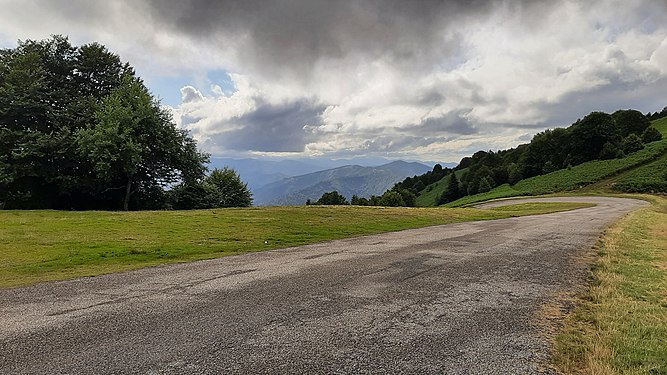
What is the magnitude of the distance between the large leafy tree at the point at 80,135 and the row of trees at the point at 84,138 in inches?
3.6

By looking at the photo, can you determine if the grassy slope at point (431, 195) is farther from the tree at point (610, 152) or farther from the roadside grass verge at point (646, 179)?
the roadside grass verge at point (646, 179)

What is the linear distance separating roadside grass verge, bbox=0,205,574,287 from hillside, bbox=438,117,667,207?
174 feet

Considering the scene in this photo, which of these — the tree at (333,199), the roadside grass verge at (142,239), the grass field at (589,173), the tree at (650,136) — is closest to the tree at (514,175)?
the grass field at (589,173)

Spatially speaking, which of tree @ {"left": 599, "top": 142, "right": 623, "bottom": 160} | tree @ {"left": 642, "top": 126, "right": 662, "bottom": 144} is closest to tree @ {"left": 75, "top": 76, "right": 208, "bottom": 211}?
tree @ {"left": 599, "top": 142, "right": 623, "bottom": 160}

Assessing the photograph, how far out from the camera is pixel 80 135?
33.5m

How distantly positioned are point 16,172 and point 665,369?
141 ft

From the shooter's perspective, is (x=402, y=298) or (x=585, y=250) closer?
(x=402, y=298)

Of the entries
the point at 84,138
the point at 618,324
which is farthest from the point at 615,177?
the point at 84,138

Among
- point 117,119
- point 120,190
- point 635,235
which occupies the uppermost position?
point 117,119

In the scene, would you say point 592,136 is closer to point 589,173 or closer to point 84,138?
point 589,173

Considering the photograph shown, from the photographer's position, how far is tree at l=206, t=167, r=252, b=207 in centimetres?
5846

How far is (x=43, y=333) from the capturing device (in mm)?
5855

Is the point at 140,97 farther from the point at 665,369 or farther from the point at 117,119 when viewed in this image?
the point at 665,369

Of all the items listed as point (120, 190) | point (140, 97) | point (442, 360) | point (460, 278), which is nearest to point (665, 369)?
point (442, 360)
